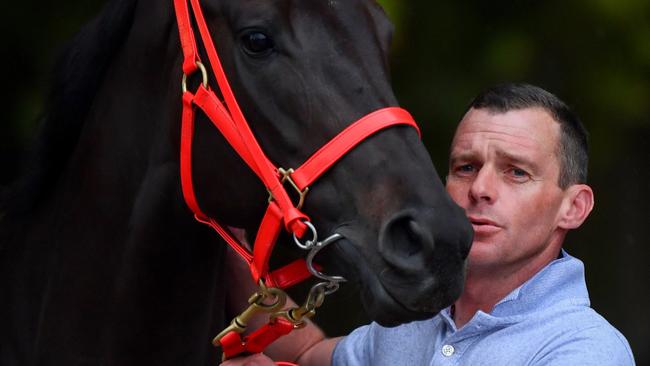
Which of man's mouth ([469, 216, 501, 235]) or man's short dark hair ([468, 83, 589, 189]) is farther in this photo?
man's short dark hair ([468, 83, 589, 189])

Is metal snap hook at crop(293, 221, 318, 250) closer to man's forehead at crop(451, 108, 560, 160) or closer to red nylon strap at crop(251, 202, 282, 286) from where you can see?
red nylon strap at crop(251, 202, 282, 286)

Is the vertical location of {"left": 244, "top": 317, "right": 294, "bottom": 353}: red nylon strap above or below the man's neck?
above

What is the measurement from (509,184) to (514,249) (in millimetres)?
153

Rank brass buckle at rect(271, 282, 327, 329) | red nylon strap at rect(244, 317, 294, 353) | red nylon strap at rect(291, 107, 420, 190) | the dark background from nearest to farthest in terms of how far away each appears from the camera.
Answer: red nylon strap at rect(291, 107, 420, 190) < brass buckle at rect(271, 282, 327, 329) < red nylon strap at rect(244, 317, 294, 353) < the dark background

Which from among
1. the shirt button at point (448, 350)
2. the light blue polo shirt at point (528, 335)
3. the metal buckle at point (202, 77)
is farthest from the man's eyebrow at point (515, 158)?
the metal buckle at point (202, 77)

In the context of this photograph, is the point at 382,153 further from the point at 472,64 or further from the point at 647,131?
the point at 647,131

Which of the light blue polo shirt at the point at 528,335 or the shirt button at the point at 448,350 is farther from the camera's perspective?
the shirt button at the point at 448,350

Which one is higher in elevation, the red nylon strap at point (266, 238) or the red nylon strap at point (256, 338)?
the red nylon strap at point (266, 238)

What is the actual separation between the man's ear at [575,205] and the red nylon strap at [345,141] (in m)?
0.63

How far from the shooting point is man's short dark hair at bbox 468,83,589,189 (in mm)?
2725

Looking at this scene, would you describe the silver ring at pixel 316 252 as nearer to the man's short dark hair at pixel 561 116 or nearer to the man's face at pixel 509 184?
the man's face at pixel 509 184

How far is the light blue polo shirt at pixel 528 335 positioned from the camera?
244 centimetres

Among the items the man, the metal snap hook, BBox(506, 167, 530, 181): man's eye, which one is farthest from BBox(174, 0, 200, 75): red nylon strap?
BBox(506, 167, 530, 181): man's eye

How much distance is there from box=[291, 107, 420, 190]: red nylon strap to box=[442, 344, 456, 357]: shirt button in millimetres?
577
